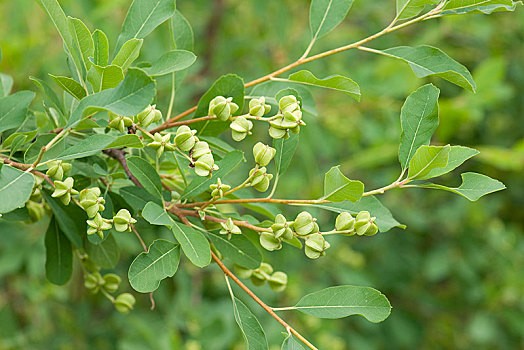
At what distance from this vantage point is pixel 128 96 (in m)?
0.58

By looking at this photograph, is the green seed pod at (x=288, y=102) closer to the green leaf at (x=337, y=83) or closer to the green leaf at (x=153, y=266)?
the green leaf at (x=337, y=83)

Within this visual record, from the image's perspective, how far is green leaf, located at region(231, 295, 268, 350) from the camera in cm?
66

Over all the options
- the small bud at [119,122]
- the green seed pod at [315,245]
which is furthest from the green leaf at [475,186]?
the small bud at [119,122]

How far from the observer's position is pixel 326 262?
2.34m

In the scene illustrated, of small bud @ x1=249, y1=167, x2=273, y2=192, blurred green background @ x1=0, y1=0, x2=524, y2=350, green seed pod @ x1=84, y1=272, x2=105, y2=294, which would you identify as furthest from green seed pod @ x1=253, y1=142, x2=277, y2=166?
blurred green background @ x1=0, y1=0, x2=524, y2=350

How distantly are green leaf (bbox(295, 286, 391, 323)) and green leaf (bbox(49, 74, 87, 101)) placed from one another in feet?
1.15

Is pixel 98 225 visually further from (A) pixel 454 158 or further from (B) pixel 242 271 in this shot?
(A) pixel 454 158

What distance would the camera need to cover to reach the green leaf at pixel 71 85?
63cm

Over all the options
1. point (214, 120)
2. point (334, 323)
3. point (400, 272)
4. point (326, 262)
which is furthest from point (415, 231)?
point (214, 120)

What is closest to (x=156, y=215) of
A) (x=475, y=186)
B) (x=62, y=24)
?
(x=62, y=24)

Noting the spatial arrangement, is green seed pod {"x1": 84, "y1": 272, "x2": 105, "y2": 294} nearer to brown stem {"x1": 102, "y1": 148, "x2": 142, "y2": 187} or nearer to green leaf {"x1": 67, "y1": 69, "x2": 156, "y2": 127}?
brown stem {"x1": 102, "y1": 148, "x2": 142, "y2": 187}

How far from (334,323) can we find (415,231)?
618 millimetres

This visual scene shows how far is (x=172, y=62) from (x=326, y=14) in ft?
0.79

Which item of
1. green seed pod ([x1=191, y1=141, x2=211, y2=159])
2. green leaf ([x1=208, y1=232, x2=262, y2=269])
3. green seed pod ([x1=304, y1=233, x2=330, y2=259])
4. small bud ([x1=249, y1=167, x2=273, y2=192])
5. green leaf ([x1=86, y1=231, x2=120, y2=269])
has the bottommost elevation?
green leaf ([x1=86, y1=231, x2=120, y2=269])
